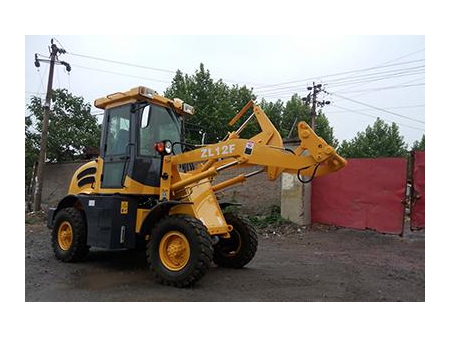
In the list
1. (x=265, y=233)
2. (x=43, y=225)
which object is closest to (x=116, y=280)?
(x=265, y=233)

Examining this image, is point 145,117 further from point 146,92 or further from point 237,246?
point 237,246

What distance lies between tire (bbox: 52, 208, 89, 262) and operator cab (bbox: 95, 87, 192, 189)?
78 cm

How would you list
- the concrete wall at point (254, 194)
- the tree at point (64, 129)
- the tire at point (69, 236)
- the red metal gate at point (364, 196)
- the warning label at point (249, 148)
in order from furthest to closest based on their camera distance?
the tree at point (64, 129) → the concrete wall at point (254, 194) → the red metal gate at point (364, 196) → the tire at point (69, 236) → the warning label at point (249, 148)

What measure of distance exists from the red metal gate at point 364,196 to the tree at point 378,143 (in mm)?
27317

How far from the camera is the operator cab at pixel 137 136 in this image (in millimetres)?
5750

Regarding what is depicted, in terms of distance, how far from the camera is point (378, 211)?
858cm

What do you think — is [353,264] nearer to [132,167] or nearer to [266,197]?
[132,167]

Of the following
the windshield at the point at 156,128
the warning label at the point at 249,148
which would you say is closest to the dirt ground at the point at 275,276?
the warning label at the point at 249,148

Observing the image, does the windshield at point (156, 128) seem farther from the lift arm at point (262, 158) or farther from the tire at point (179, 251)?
the tire at point (179, 251)

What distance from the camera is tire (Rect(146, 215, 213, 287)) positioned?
454 centimetres

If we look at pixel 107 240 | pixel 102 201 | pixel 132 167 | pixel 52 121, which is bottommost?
pixel 107 240

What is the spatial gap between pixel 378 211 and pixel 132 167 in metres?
5.66

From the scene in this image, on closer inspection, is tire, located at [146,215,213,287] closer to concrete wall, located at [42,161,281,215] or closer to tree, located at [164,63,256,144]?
concrete wall, located at [42,161,281,215]

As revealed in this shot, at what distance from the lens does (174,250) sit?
4832 mm
